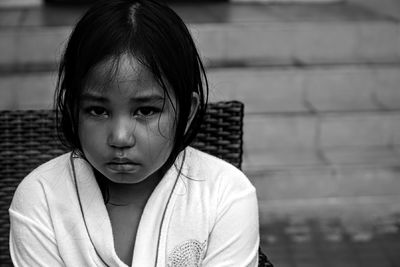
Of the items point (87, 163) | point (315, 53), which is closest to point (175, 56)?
point (87, 163)

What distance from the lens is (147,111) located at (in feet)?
6.23

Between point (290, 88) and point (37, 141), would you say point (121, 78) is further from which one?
point (290, 88)

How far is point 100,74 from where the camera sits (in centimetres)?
186

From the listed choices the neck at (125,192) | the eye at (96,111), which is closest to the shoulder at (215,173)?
the neck at (125,192)

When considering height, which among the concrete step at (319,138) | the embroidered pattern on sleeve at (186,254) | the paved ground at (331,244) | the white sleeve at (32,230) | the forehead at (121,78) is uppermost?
the forehead at (121,78)

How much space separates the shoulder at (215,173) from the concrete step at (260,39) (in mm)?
2720

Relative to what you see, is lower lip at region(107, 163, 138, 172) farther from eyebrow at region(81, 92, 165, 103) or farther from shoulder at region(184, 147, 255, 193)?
shoulder at region(184, 147, 255, 193)

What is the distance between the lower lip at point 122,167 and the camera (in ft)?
6.21

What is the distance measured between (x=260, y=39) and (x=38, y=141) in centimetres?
270

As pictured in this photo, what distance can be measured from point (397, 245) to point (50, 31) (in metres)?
2.20

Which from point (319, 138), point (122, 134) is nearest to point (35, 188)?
point (122, 134)

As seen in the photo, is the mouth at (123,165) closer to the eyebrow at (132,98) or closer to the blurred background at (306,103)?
the eyebrow at (132,98)

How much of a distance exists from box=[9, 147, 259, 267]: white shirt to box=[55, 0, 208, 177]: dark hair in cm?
17

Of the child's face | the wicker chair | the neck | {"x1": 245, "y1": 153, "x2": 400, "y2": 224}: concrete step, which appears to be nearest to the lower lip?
the child's face
